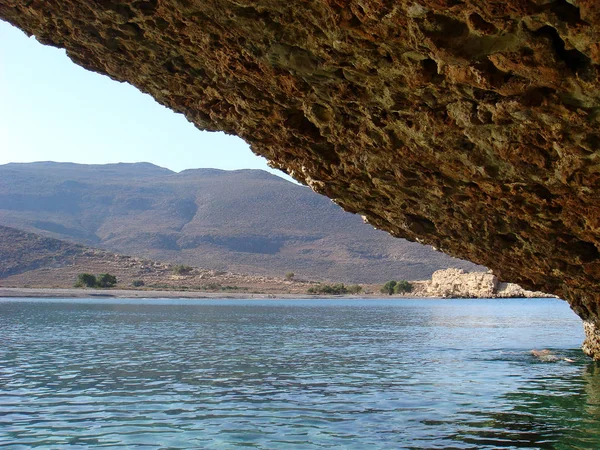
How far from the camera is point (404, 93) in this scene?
7414 millimetres

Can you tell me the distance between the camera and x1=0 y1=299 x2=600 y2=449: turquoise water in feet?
36.6

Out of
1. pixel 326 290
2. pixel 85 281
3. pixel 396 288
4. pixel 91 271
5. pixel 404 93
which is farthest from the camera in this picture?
pixel 396 288

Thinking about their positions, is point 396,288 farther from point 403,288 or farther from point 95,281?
point 95,281

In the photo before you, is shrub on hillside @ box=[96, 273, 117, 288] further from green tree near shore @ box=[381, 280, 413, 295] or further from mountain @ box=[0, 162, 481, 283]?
green tree near shore @ box=[381, 280, 413, 295]

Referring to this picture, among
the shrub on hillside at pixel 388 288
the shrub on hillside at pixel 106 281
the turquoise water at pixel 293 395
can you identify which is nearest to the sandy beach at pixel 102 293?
the shrub on hillside at pixel 106 281

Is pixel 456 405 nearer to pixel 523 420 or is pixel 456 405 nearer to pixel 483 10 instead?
pixel 523 420

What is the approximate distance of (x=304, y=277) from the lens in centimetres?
14762

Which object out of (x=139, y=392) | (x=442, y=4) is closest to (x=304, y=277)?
(x=139, y=392)

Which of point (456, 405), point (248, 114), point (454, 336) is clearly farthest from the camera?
point (454, 336)

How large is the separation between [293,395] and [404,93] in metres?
9.64

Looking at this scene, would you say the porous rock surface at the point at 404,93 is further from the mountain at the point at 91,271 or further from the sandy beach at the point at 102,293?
the mountain at the point at 91,271

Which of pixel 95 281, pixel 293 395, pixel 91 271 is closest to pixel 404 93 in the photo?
pixel 293 395

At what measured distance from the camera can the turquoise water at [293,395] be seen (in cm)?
1114

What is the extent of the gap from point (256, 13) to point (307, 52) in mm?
716
